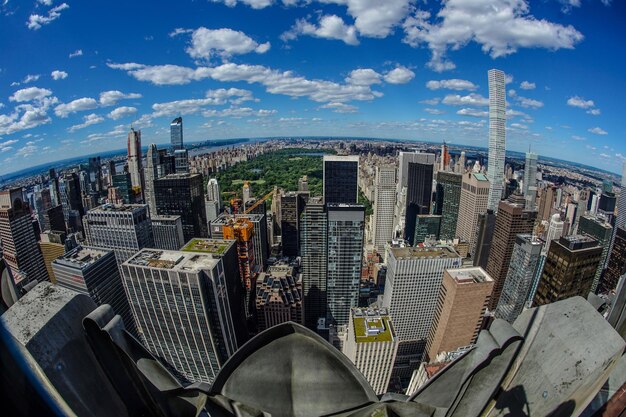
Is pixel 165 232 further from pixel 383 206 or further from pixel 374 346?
pixel 383 206

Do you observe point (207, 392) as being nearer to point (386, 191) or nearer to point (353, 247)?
point (353, 247)

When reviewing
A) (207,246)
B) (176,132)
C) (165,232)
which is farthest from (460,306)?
(176,132)

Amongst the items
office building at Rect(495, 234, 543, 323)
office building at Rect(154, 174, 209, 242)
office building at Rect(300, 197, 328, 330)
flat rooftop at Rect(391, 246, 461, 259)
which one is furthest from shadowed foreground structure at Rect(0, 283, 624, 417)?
office building at Rect(154, 174, 209, 242)

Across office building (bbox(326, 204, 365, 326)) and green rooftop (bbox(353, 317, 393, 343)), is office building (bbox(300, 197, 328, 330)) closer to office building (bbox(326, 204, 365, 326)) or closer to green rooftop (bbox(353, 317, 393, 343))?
office building (bbox(326, 204, 365, 326))

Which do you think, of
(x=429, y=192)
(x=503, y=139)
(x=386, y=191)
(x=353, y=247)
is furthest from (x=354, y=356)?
(x=503, y=139)

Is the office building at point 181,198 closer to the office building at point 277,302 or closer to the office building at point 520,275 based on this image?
the office building at point 277,302

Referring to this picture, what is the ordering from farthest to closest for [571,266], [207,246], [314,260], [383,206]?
[383,206]
[314,260]
[571,266]
[207,246]
